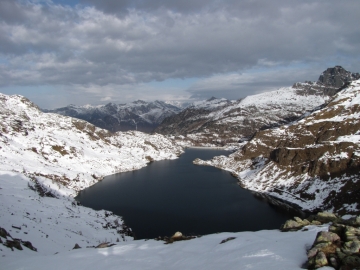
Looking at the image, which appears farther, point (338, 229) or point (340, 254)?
point (338, 229)

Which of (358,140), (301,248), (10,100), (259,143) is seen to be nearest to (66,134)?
(10,100)

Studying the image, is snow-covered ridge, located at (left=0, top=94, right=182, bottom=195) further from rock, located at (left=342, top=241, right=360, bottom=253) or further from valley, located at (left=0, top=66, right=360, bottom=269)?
rock, located at (left=342, top=241, right=360, bottom=253)

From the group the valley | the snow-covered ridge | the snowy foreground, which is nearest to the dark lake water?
the valley

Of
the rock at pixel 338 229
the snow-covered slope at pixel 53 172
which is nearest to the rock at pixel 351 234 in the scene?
the rock at pixel 338 229

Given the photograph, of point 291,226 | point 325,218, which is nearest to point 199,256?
point 291,226

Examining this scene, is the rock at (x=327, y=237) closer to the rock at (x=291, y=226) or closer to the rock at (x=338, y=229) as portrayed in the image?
the rock at (x=338, y=229)

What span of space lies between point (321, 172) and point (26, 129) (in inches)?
4189

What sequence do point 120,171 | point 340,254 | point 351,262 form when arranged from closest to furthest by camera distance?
point 351,262, point 340,254, point 120,171

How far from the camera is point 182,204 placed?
221 feet

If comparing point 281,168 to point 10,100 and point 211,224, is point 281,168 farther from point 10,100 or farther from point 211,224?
point 10,100

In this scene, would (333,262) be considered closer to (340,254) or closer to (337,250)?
(340,254)

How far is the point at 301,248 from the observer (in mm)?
14797

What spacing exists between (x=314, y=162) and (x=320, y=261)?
75873mm

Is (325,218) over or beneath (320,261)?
beneath
